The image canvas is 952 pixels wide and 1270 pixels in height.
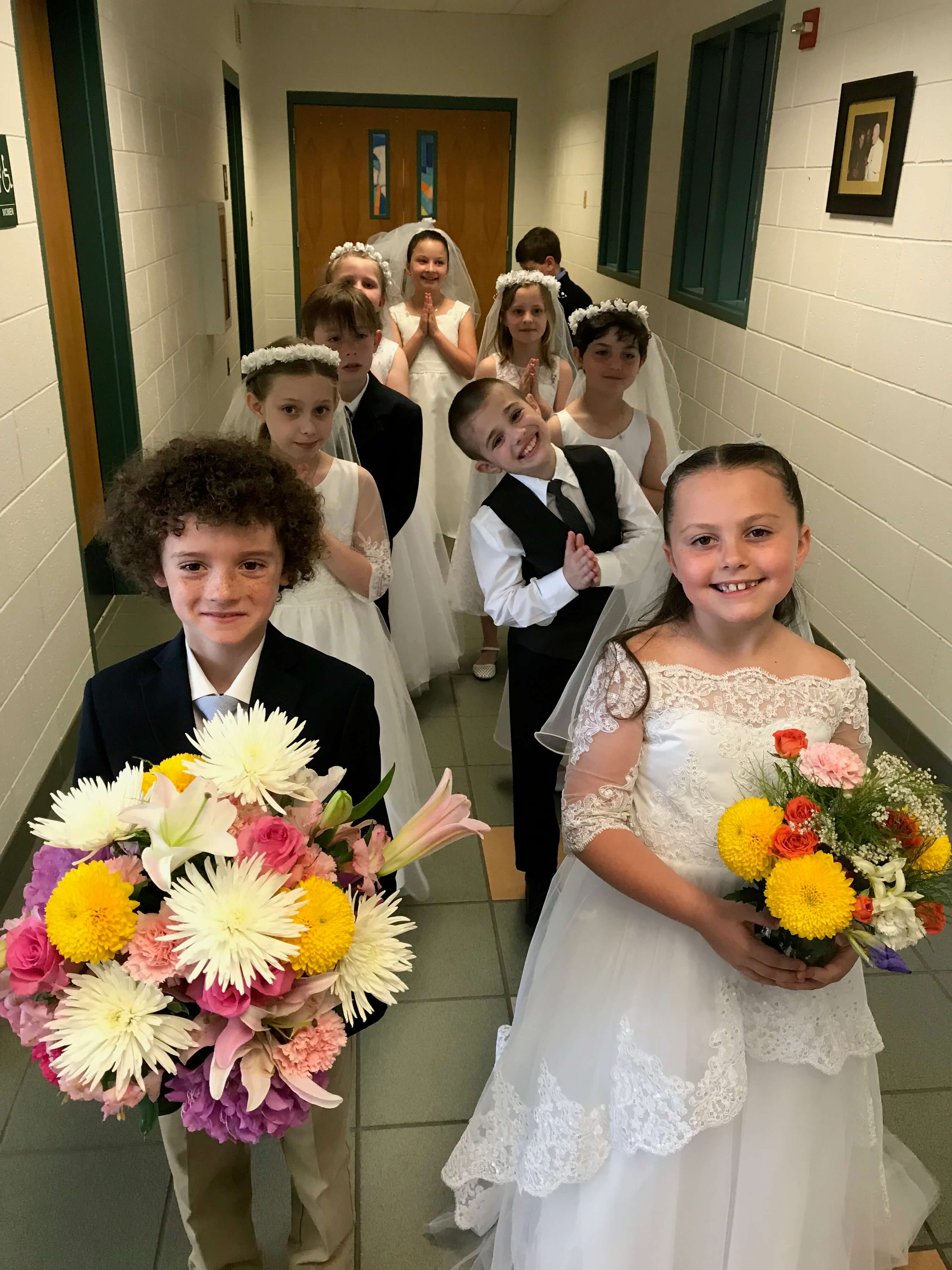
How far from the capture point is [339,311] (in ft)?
9.68

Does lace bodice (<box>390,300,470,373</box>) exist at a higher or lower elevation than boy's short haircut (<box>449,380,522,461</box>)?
lower

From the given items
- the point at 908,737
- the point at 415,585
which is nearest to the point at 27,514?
the point at 415,585

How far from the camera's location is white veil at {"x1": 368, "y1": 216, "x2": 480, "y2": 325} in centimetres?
510

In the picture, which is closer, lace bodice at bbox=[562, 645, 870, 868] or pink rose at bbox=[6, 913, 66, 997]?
pink rose at bbox=[6, 913, 66, 997]

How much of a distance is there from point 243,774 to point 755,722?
2.61 feet

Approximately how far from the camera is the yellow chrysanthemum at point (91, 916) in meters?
0.89

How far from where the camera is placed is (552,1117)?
1.49m

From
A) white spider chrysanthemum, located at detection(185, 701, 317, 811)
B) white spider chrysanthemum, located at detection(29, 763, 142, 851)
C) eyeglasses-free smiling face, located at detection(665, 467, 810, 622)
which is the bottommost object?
white spider chrysanthemum, located at detection(29, 763, 142, 851)

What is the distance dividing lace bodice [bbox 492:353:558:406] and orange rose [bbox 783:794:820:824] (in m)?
3.30

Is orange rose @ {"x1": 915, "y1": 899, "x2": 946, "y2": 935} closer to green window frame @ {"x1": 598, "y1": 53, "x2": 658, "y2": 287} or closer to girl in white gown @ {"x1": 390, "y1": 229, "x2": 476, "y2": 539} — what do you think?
girl in white gown @ {"x1": 390, "y1": 229, "x2": 476, "y2": 539}

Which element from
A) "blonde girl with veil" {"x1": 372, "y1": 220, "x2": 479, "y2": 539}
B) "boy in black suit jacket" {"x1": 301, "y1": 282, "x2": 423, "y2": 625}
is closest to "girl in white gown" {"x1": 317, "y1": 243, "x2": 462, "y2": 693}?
"boy in black suit jacket" {"x1": 301, "y1": 282, "x2": 423, "y2": 625}

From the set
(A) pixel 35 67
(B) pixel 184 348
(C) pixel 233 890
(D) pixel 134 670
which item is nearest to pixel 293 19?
(B) pixel 184 348

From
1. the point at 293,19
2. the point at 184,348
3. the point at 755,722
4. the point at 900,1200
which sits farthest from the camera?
the point at 293,19

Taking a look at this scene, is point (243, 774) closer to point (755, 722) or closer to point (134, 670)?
point (134, 670)
